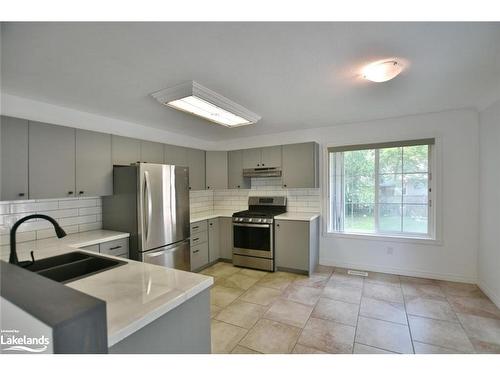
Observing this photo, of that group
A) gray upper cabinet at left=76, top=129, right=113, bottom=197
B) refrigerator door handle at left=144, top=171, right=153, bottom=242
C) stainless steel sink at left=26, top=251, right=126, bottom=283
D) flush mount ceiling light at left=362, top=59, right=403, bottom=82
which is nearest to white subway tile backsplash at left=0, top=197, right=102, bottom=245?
gray upper cabinet at left=76, top=129, right=113, bottom=197

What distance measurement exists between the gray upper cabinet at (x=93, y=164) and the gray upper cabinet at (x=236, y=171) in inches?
80.2

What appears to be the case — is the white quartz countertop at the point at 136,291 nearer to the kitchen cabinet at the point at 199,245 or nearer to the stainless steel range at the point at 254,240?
the kitchen cabinet at the point at 199,245

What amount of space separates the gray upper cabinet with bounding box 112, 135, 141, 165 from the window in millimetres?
2961

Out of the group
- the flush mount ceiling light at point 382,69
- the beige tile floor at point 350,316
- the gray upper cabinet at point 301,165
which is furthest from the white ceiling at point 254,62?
the beige tile floor at point 350,316

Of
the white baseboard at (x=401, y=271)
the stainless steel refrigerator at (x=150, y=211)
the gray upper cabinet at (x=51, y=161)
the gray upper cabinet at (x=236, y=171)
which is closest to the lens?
the gray upper cabinet at (x=51, y=161)

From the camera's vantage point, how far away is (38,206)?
2.61 meters

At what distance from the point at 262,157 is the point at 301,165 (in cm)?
71

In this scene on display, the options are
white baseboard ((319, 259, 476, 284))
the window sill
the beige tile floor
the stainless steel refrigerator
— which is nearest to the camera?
the beige tile floor

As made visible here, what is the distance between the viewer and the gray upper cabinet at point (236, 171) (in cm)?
440

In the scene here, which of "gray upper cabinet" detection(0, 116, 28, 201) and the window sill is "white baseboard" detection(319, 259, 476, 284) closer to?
the window sill

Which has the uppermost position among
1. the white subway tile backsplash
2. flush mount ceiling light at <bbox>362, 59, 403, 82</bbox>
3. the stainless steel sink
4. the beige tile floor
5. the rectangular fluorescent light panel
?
flush mount ceiling light at <bbox>362, 59, 403, 82</bbox>

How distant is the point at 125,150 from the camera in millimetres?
3139

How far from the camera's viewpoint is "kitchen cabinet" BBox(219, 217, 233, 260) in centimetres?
416

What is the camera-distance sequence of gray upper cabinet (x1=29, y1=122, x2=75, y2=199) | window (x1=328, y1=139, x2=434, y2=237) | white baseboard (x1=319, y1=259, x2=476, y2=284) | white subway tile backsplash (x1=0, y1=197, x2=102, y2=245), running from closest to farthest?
gray upper cabinet (x1=29, y1=122, x2=75, y2=199) < white subway tile backsplash (x1=0, y1=197, x2=102, y2=245) < white baseboard (x1=319, y1=259, x2=476, y2=284) < window (x1=328, y1=139, x2=434, y2=237)
